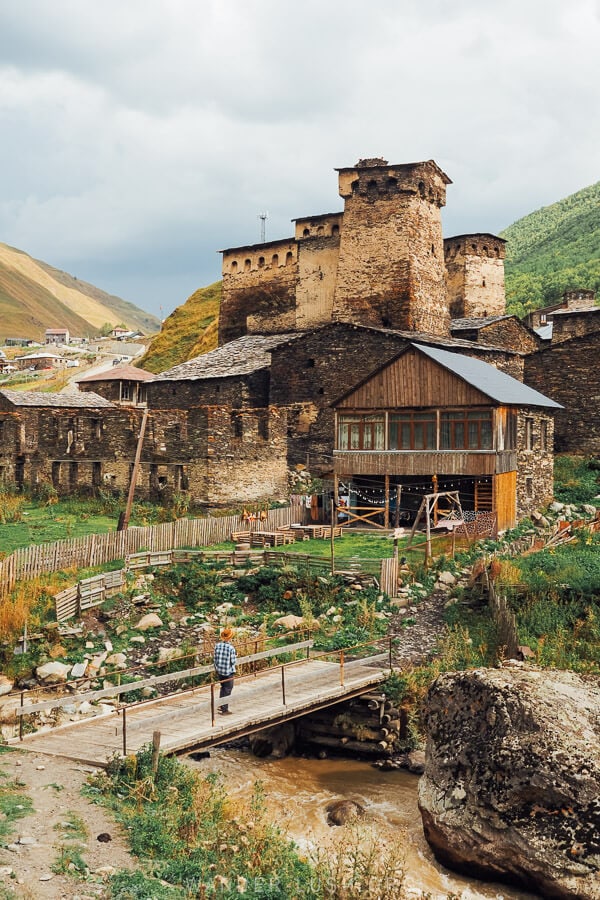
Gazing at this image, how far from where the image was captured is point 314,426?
35.3 metres

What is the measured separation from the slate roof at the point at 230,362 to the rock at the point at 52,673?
20.3 metres

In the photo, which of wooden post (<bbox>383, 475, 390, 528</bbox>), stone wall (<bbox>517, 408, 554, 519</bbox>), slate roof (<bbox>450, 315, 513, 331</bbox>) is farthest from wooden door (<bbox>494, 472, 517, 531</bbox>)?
slate roof (<bbox>450, 315, 513, 331</bbox>)

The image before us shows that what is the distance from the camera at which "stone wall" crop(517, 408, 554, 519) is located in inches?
1189

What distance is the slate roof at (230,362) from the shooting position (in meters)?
38.5

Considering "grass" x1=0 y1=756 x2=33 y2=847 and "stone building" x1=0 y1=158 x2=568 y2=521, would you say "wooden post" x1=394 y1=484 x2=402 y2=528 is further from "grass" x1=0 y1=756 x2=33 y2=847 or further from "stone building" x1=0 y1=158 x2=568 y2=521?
"grass" x1=0 y1=756 x2=33 y2=847

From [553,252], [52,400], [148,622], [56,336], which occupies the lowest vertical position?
[148,622]

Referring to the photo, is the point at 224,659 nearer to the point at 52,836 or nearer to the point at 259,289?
the point at 52,836

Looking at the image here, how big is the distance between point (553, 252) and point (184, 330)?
49.6 m

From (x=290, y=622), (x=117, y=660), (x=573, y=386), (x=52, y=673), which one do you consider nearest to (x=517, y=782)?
(x=290, y=622)

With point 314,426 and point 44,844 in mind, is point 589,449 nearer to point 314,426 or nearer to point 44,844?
point 314,426

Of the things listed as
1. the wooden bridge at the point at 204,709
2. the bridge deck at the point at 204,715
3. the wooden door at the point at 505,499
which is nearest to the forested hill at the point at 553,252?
the wooden door at the point at 505,499

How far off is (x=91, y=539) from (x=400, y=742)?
428 inches

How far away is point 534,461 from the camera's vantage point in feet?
102

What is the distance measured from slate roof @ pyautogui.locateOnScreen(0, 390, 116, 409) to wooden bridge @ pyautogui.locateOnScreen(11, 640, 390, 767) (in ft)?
66.7
